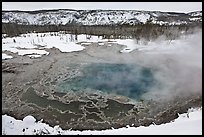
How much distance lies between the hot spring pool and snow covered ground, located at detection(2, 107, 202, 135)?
2.53 meters

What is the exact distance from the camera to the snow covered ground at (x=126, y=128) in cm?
522

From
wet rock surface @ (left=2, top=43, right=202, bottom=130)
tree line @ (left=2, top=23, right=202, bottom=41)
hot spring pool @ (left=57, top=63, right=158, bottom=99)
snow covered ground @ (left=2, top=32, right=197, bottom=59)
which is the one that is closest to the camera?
wet rock surface @ (left=2, top=43, right=202, bottom=130)

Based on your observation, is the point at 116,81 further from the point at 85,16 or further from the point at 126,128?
the point at 85,16

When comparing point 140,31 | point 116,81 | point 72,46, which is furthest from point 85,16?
point 116,81

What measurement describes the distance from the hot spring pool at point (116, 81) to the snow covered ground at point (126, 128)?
2528 millimetres

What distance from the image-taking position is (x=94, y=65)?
13523 millimetres

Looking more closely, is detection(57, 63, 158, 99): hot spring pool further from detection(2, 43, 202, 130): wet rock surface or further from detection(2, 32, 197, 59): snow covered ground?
detection(2, 32, 197, 59): snow covered ground

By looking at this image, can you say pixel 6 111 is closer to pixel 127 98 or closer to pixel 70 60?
pixel 127 98

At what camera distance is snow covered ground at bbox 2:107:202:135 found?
5218 millimetres

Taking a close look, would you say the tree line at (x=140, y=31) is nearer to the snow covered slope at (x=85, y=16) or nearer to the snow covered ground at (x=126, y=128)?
the snow covered ground at (x=126, y=128)

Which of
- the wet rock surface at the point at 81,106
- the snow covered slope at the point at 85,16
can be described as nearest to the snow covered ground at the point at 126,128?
the wet rock surface at the point at 81,106

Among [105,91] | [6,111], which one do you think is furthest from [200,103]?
[6,111]

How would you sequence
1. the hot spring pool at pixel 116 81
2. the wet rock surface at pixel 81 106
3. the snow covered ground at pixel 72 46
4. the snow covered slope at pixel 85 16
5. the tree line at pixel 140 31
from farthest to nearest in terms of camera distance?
the snow covered slope at pixel 85 16, the tree line at pixel 140 31, the snow covered ground at pixel 72 46, the hot spring pool at pixel 116 81, the wet rock surface at pixel 81 106

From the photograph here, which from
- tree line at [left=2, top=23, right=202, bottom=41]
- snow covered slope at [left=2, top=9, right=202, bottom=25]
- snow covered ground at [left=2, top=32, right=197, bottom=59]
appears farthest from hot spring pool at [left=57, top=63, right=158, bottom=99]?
snow covered slope at [left=2, top=9, right=202, bottom=25]
